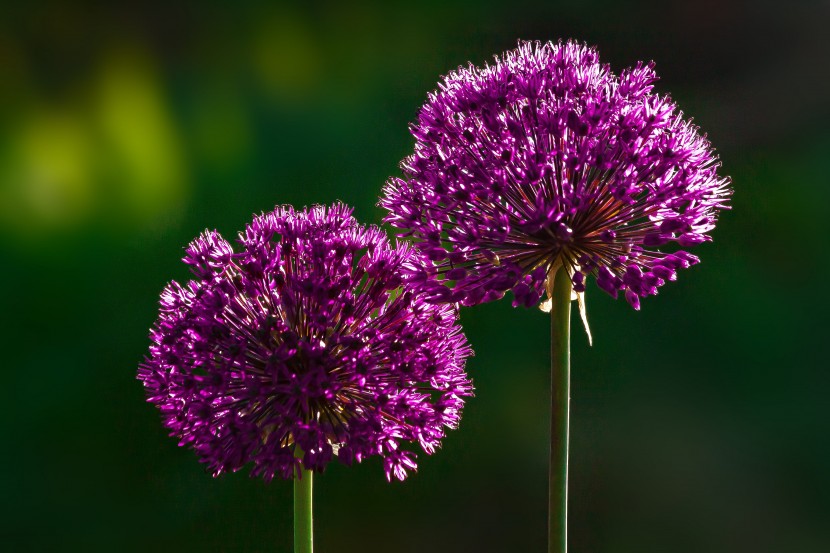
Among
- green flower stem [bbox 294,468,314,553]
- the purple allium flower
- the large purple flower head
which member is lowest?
green flower stem [bbox 294,468,314,553]

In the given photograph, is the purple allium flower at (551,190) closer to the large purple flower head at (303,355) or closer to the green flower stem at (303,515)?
the large purple flower head at (303,355)

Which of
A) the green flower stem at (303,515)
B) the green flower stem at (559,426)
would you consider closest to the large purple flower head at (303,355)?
the green flower stem at (303,515)

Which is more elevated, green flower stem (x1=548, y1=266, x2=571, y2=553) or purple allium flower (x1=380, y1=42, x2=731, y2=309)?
purple allium flower (x1=380, y1=42, x2=731, y2=309)

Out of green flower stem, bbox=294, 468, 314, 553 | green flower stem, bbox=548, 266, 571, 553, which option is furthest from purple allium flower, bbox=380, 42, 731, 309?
green flower stem, bbox=294, 468, 314, 553

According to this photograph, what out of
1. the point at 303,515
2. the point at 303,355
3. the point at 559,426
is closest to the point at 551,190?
the point at 559,426

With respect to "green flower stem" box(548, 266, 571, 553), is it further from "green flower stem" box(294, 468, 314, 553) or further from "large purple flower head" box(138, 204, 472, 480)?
"green flower stem" box(294, 468, 314, 553)

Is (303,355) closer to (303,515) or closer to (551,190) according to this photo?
(303,515)
